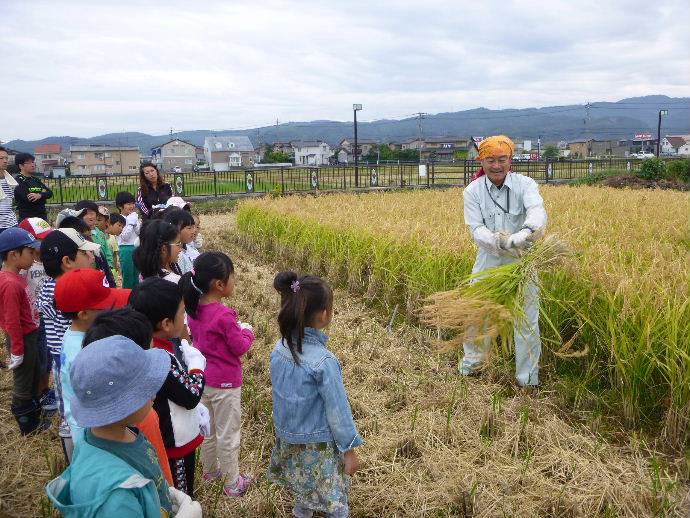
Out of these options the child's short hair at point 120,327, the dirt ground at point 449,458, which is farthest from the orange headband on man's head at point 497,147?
the child's short hair at point 120,327

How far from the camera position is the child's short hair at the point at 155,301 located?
2.00m

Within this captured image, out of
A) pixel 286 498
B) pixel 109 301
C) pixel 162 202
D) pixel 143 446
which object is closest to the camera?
pixel 143 446


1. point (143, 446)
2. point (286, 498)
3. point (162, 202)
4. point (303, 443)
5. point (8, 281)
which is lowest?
point (286, 498)

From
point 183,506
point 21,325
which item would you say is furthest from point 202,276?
point 21,325

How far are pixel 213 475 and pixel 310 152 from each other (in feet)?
264

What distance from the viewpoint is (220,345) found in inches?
97.7

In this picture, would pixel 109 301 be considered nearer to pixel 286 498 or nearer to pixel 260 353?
pixel 286 498

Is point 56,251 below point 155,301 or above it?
above

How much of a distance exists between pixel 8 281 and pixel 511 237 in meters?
3.07

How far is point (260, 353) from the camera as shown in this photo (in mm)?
4145

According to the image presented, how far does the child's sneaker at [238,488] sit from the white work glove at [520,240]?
83.3 inches

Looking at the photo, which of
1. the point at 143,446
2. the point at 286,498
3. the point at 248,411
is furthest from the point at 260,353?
the point at 143,446

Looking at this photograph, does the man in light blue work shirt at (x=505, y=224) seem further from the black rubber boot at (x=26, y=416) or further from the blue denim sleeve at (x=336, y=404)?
the black rubber boot at (x=26, y=416)

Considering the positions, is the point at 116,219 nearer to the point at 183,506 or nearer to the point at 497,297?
the point at 497,297
